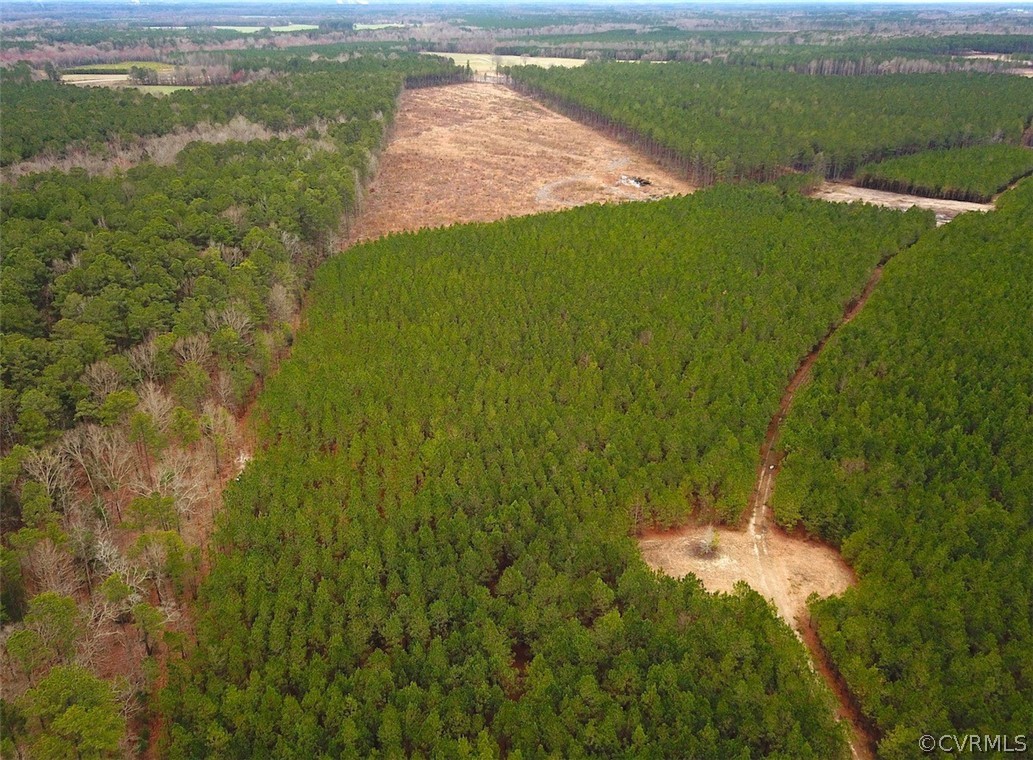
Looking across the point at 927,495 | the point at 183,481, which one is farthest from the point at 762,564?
the point at 183,481

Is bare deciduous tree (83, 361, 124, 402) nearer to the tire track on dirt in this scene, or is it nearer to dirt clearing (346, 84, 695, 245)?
the tire track on dirt

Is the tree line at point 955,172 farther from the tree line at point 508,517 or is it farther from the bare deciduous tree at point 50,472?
the bare deciduous tree at point 50,472

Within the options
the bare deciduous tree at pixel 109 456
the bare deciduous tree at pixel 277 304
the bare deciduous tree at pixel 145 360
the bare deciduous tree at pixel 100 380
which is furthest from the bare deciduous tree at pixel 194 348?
the bare deciduous tree at pixel 109 456

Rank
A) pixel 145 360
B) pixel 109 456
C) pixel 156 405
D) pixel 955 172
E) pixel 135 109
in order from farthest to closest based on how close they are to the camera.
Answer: pixel 135 109
pixel 955 172
pixel 145 360
pixel 156 405
pixel 109 456

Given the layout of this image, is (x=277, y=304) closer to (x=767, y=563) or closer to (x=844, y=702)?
(x=767, y=563)

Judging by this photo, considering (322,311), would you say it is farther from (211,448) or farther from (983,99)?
(983,99)
